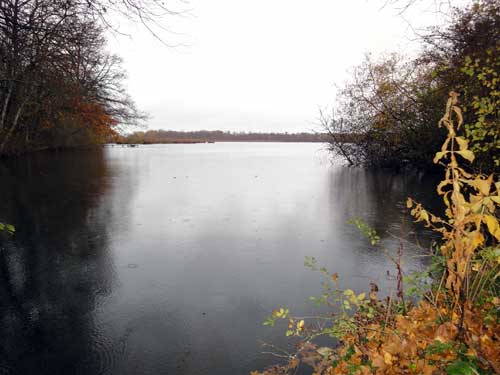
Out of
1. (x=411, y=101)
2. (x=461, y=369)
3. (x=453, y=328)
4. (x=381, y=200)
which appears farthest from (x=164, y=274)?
(x=411, y=101)

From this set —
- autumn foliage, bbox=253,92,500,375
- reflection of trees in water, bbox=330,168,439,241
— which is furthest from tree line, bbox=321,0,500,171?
autumn foliage, bbox=253,92,500,375

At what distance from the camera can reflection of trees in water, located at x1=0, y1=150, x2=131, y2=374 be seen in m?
3.03

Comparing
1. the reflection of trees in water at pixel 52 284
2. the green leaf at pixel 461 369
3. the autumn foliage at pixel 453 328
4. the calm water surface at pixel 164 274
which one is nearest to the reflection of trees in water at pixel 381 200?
the calm water surface at pixel 164 274

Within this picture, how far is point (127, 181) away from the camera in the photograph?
15.0 m

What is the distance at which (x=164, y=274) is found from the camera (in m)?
4.84

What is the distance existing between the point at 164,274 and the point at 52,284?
148 cm

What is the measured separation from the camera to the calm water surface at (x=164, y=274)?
3.08 metres

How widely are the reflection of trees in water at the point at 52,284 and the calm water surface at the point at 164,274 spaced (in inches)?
0.7

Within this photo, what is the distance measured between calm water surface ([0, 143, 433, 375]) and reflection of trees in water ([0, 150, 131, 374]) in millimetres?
17

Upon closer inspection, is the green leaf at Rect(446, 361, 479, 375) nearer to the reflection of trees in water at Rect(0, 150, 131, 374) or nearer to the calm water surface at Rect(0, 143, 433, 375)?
the calm water surface at Rect(0, 143, 433, 375)

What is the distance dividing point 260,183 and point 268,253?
30.3 feet

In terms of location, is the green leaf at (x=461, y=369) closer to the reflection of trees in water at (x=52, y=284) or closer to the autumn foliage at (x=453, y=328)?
the autumn foliage at (x=453, y=328)

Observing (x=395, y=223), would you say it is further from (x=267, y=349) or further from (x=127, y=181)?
(x=127, y=181)

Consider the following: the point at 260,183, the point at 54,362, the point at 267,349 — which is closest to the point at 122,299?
the point at 54,362
